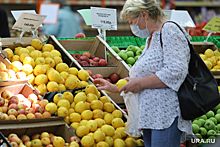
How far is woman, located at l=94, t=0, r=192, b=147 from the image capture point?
1367 mm

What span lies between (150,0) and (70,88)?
3.47 ft

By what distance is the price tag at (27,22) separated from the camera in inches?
97.7

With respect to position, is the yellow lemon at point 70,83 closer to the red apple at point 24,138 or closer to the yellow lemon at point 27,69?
the yellow lemon at point 27,69

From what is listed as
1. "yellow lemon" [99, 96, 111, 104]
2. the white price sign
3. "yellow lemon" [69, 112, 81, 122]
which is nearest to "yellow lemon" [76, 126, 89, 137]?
"yellow lemon" [69, 112, 81, 122]

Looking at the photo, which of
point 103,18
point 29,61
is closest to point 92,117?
point 29,61

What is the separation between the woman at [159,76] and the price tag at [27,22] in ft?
4.46

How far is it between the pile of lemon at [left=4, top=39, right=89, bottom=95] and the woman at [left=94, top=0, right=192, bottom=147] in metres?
0.83

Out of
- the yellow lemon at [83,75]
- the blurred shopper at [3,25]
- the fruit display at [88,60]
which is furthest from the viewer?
the blurred shopper at [3,25]

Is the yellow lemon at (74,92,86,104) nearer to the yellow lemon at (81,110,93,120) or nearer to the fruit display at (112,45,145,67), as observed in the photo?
the yellow lemon at (81,110,93,120)

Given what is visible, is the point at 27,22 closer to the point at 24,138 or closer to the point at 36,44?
the point at 36,44

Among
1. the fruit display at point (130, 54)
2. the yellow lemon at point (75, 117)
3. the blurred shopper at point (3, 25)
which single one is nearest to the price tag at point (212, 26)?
the fruit display at point (130, 54)

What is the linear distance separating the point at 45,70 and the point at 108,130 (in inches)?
31.0

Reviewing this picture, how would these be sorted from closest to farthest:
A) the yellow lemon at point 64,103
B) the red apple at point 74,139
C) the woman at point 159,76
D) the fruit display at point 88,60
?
Answer: the woman at point 159,76 → the red apple at point 74,139 → the yellow lemon at point 64,103 → the fruit display at point 88,60

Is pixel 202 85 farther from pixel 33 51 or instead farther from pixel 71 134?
pixel 33 51
